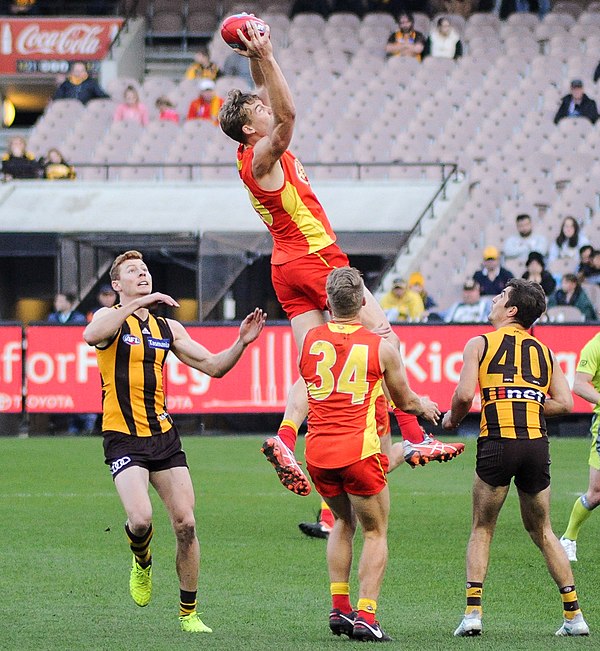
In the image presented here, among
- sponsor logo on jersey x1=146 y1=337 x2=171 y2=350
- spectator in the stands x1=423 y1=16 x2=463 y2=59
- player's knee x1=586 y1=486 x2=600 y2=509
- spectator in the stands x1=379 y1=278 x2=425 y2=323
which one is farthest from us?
spectator in the stands x1=423 y1=16 x2=463 y2=59

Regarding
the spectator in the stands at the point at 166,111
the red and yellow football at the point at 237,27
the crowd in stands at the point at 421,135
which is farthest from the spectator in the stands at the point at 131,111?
the red and yellow football at the point at 237,27

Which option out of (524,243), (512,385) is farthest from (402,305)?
(512,385)

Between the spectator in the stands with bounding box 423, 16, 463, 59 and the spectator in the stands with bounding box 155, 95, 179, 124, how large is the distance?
519 cm

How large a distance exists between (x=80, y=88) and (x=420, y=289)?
428 inches

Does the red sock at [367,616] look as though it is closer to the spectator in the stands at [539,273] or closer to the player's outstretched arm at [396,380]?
the player's outstretched arm at [396,380]

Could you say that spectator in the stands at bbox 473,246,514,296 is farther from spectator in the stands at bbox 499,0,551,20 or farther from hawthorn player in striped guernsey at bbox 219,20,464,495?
hawthorn player in striped guernsey at bbox 219,20,464,495

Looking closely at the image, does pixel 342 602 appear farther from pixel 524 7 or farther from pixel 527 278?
pixel 524 7

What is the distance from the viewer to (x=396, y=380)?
6.67m

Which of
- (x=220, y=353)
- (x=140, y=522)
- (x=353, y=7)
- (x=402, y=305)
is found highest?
(x=353, y=7)

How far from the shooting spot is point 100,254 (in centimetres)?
2364

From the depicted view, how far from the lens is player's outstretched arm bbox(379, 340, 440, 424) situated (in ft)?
21.8

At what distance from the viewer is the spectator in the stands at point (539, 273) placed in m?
18.7

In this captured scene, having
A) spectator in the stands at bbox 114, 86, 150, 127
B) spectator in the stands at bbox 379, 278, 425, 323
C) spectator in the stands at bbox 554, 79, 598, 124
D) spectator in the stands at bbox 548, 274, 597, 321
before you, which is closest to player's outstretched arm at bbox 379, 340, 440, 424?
spectator in the stands at bbox 548, 274, 597, 321

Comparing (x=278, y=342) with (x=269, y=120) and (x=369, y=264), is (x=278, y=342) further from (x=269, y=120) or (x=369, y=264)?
(x=269, y=120)
